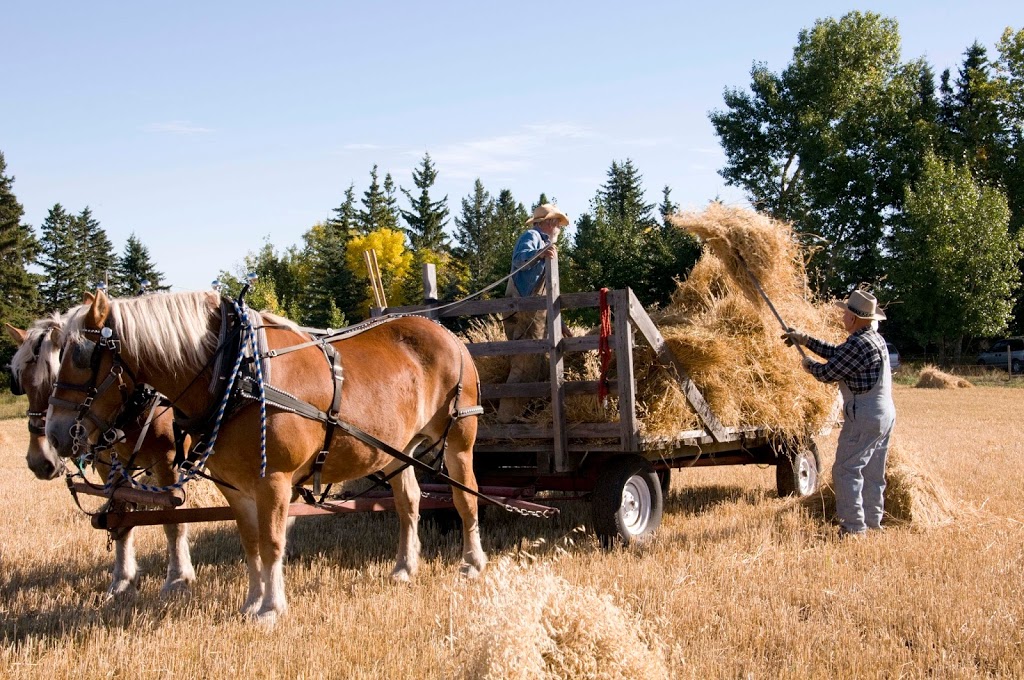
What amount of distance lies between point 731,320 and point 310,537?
12.7 ft

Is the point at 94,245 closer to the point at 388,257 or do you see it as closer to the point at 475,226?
the point at 388,257

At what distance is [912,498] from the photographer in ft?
22.3

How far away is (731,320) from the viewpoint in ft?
22.6

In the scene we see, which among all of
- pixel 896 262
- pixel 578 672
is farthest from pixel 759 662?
pixel 896 262

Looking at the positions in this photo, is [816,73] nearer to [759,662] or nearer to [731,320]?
[731,320]

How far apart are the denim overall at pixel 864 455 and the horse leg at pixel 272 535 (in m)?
4.08

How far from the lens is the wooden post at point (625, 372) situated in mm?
5996

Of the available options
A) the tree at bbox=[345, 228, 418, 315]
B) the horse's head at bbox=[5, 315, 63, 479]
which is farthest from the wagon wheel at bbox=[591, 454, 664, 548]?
the tree at bbox=[345, 228, 418, 315]

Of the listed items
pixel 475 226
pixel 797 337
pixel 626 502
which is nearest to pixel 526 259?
pixel 626 502

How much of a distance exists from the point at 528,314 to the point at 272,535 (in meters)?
2.71

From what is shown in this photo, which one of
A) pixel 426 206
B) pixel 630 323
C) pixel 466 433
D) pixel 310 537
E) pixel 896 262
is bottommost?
pixel 310 537

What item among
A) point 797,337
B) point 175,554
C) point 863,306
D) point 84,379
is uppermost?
point 863,306

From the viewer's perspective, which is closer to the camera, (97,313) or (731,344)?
(97,313)

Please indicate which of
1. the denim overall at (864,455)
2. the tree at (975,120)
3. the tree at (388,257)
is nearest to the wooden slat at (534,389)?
the denim overall at (864,455)
